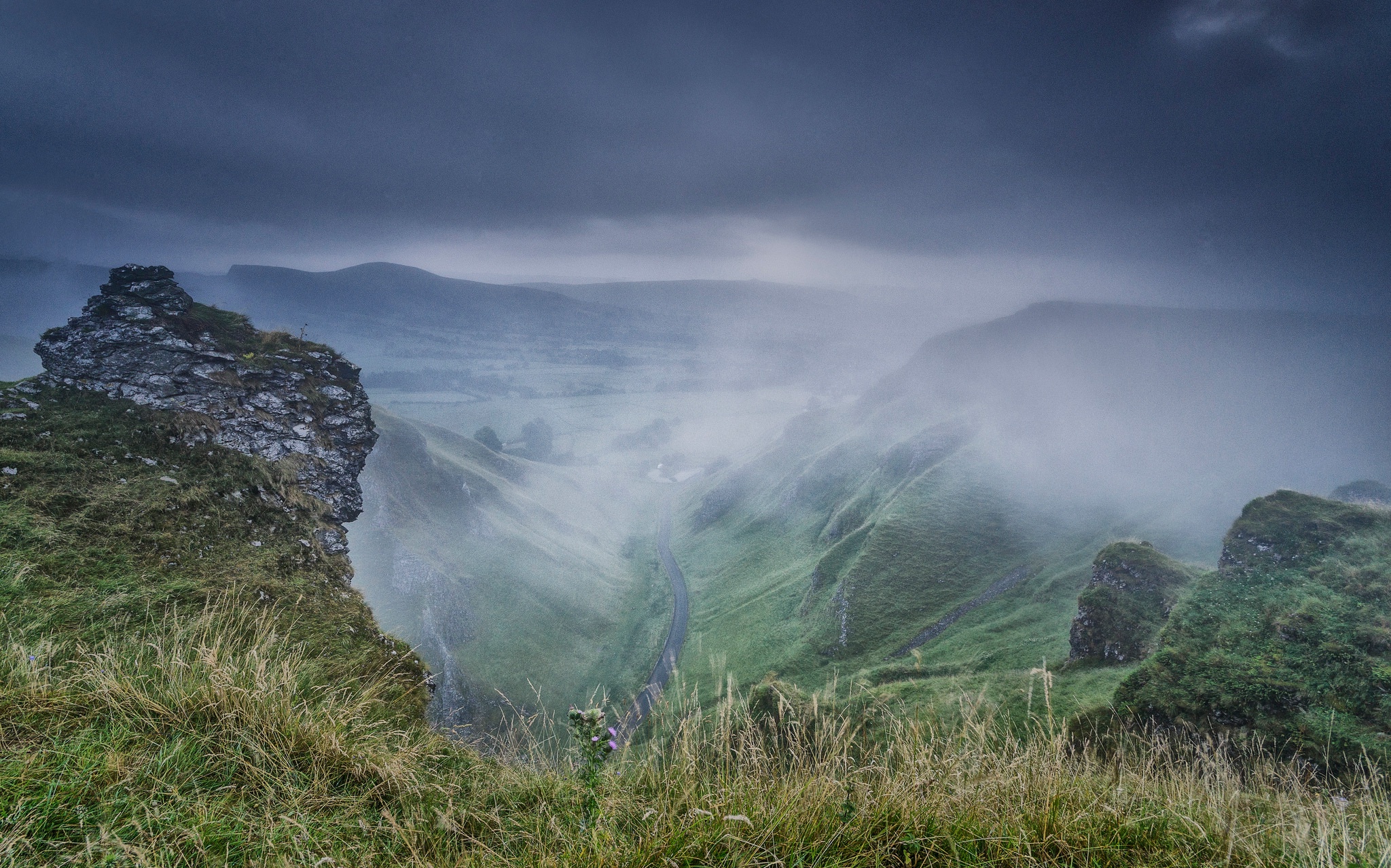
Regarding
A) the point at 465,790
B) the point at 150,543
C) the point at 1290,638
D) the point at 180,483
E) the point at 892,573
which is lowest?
the point at 892,573

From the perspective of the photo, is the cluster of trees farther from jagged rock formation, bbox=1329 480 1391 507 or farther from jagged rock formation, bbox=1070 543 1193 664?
jagged rock formation, bbox=1329 480 1391 507

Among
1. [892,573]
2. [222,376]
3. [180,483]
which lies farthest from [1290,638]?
[222,376]

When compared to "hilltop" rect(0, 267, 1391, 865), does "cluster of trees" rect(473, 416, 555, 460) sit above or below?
below

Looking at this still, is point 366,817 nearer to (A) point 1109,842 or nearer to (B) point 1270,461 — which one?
(A) point 1109,842

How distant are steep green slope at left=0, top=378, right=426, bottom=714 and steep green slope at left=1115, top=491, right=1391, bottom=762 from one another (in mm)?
28805

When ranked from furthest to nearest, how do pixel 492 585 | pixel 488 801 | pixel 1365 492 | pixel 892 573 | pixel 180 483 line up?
pixel 1365 492, pixel 892 573, pixel 492 585, pixel 180 483, pixel 488 801

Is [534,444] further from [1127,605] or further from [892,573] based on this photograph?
[1127,605]

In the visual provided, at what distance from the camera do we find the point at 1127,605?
41.1 m

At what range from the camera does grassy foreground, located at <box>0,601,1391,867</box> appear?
11.8 ft

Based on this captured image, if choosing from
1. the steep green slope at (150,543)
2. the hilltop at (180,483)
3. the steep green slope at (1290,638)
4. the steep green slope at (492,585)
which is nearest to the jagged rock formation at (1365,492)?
the steep green slope at (1290,638)

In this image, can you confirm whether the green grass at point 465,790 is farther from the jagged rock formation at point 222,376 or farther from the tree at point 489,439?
the tree at point 489,439

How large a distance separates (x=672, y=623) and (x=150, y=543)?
6686 centimetres

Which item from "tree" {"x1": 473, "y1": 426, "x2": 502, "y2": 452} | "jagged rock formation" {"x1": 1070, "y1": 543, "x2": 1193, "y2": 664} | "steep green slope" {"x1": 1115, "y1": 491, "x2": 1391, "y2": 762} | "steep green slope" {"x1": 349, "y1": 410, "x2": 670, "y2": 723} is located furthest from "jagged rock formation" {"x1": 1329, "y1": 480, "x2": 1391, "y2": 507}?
"tree" {"x1": 473, "y1": 426, "x2": 502, "y2": 452}

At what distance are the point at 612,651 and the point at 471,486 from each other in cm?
3748
